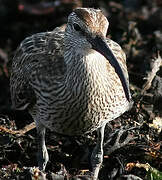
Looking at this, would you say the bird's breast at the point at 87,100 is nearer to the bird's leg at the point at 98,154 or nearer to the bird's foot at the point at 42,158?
the bird's leg at the point at 98,154

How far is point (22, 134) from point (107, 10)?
3.10 metres

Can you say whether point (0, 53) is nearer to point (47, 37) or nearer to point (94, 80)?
point (47, 37)

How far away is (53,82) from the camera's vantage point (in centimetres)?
571

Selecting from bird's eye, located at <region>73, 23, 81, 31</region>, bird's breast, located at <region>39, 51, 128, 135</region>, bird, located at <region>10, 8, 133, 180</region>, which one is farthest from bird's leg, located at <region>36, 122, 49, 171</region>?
bird's eye, located at <region>73, 23, 81, 31</region>

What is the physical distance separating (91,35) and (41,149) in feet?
5.70

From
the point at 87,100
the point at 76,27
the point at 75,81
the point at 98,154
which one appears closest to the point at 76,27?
the point at 76,27

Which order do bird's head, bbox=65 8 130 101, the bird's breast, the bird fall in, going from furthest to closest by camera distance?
the bird's breast → the bird → bird's head, bbox=65 8 130 101

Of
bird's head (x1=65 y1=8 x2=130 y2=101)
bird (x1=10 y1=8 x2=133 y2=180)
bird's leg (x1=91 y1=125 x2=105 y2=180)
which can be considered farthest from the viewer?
bird's leg (x1=91 y1=125 x2=105 y2=180)

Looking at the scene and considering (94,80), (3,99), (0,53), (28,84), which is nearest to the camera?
(94,80)

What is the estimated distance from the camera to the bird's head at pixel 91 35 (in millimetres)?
5039

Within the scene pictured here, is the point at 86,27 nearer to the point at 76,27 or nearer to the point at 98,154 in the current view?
the point at 76,27

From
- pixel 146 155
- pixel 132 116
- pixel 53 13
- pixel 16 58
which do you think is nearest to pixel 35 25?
pixel 53 13

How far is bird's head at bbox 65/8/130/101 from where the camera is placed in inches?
198

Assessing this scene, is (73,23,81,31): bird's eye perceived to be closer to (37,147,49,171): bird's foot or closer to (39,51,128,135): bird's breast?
(39,51,128,135): bird's breast
